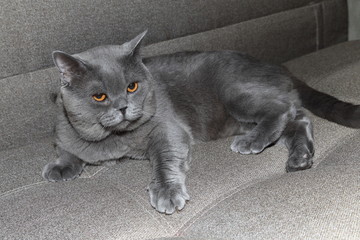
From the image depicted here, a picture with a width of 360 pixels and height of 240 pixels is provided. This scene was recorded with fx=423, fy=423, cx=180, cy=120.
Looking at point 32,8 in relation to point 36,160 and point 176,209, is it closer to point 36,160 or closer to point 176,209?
point 36,160

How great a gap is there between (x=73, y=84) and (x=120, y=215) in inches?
19.6

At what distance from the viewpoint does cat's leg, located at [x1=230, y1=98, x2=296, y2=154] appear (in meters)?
1.58

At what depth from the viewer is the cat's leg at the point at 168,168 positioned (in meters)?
1.28

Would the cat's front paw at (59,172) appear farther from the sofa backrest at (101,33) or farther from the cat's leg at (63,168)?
the sofa backrest at (101,33)

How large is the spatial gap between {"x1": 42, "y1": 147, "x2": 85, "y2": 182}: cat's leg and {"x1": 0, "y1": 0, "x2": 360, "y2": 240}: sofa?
0.13ft

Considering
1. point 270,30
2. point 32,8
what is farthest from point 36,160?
point 270,30

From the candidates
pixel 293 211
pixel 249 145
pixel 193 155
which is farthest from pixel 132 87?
pixel 293 211

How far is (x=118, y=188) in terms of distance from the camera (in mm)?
1410

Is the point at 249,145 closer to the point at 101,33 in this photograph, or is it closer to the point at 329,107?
the point at 329,107

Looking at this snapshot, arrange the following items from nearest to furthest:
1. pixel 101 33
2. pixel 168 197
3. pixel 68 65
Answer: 1. pixel 168 197
2. pixel 68 65
3. pixel 101 33

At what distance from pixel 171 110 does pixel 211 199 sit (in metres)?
0.54

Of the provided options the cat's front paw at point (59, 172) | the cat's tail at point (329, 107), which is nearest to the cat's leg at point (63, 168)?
the cat's front paw at point (59, 172)

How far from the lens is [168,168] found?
1446mm

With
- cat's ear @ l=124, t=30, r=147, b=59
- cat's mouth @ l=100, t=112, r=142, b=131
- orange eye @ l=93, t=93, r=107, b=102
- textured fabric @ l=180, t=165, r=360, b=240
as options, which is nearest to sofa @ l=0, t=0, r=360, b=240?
textured fabric @ l=180, t=165, r=360, b=240
